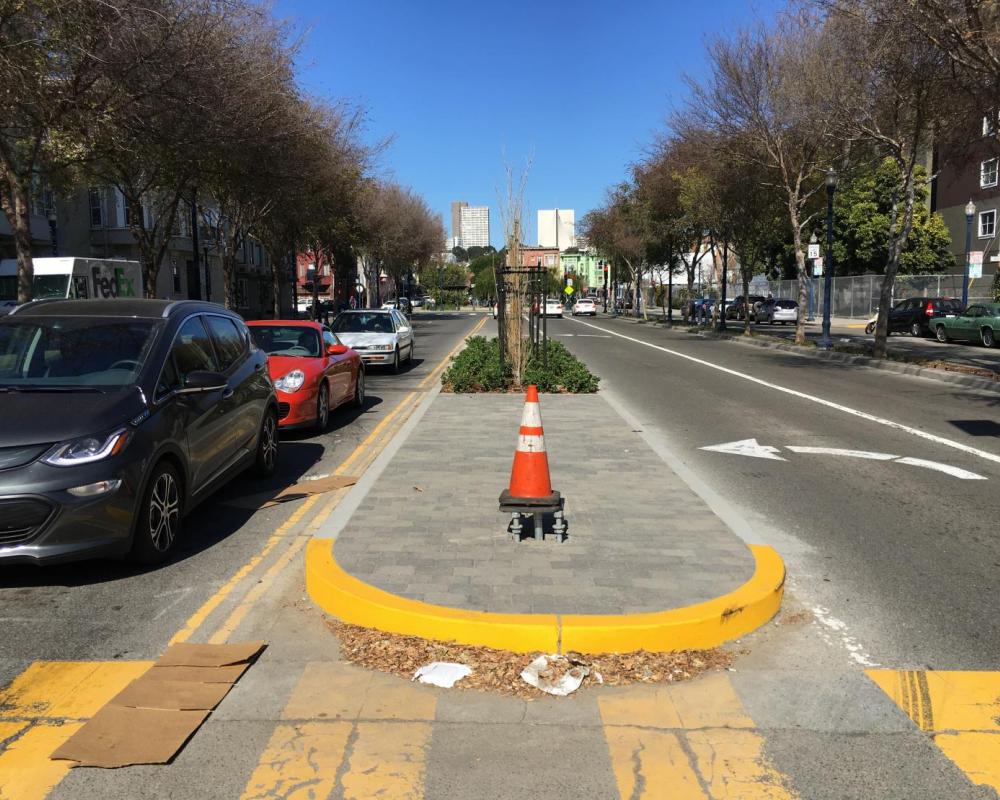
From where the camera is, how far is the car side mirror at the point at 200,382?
19.2 feet

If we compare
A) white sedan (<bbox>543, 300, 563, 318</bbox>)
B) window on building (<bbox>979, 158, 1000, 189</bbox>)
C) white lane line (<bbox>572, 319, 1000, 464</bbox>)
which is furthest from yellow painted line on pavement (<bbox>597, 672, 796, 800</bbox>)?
white sedan (<bbox>543, 300, 563, 318</bbox>)

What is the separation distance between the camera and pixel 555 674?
3.83 metres

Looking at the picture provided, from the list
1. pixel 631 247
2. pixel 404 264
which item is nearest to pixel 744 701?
pixel 631 247

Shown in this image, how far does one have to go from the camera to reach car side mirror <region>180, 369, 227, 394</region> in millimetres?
5852

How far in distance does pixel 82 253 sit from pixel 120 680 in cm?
3650

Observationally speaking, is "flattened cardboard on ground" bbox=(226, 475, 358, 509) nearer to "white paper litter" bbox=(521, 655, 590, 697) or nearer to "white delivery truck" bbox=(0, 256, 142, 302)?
"white paper litter" bbox=(521, 655, 590, 697)

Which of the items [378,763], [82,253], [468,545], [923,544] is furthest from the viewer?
[82,253]

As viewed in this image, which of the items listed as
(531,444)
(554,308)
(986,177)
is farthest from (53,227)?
(986,177)

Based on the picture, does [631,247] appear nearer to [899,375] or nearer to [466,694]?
[899,375]

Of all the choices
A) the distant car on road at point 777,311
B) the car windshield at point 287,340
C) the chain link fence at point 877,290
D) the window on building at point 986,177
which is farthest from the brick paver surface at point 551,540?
the window on building at point 986,177

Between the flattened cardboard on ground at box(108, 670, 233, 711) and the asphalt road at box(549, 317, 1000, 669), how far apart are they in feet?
10.1

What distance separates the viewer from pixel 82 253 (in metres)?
35.6

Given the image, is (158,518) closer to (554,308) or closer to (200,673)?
(200,673)

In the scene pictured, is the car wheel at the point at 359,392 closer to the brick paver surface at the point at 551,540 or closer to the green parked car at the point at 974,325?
the brick paver surface at the point at 551,540
